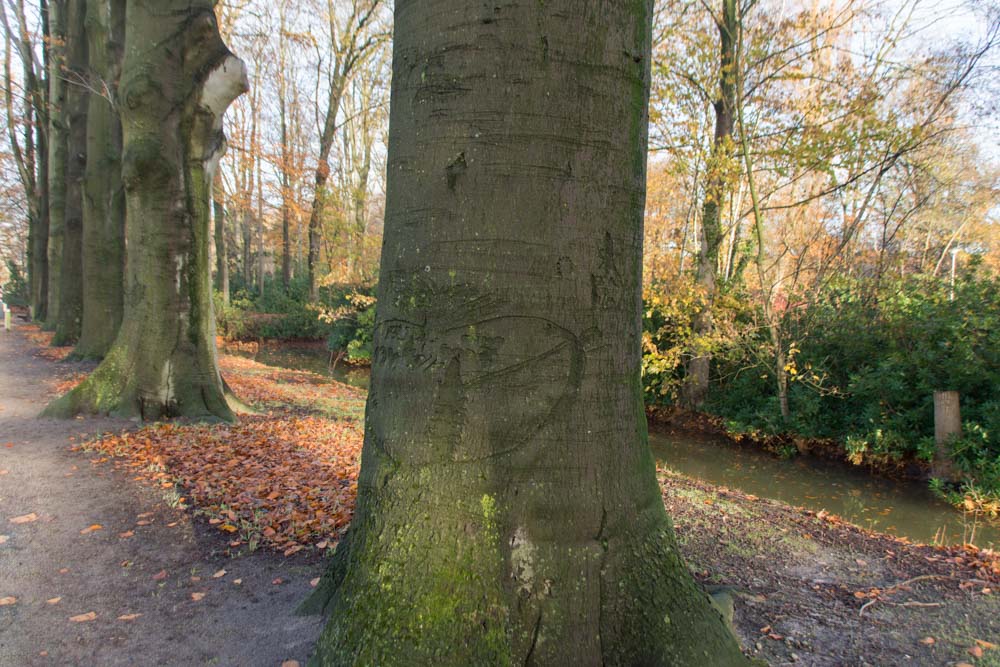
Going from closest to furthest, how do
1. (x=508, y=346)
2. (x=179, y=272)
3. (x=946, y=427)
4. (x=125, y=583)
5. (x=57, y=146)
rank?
(x=508, y=346)
(x=125, y=583)
(x=179, y=272)
(x=946, y=427)
(x=57, y=146)

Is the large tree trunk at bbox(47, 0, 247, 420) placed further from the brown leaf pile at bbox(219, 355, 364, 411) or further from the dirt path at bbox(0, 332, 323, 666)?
the brown leaf pile at bbox(219, 355, 364, 411)

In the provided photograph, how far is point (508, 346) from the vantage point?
186 centimetres

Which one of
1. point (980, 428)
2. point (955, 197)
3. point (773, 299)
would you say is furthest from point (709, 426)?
point (955, 197)

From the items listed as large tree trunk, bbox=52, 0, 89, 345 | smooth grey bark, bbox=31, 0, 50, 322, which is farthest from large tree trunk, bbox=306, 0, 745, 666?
smooth grey bark, bbox=31, 0, 50, 322

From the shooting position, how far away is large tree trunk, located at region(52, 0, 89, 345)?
44.0ft

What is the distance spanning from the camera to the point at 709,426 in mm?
12750

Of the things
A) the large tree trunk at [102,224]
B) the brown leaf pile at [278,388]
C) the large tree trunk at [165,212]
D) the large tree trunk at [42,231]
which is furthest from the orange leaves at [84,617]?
the large tree trunk at [42,231]

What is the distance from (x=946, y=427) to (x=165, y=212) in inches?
441

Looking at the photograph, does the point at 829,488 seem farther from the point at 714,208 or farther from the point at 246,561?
the point at 246,561

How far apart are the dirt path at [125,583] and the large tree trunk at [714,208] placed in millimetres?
10047

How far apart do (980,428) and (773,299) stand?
416 cm

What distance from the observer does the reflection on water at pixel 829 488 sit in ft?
23.9

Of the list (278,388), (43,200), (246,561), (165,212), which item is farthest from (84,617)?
(43,200)

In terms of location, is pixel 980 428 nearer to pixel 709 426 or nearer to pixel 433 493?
pixel 709 426
